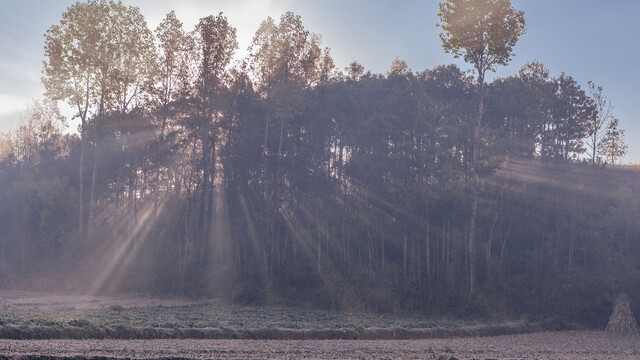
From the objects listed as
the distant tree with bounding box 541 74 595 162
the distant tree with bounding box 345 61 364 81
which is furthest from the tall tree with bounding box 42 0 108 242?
the distant tree with bounding box 541 74 595 162

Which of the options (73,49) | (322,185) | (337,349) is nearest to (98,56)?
(73,49)

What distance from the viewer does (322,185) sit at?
46.8 metres

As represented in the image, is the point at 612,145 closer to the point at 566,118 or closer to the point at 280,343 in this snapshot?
the point at 566,118

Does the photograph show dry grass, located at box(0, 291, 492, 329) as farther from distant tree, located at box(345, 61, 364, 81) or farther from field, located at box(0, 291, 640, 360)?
distant tree, located at box(345, 61, 364, 81)

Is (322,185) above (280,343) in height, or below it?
above

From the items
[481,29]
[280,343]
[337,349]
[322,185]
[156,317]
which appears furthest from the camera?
[322,185]

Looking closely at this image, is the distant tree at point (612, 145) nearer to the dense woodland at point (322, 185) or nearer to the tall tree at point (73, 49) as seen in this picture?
the dense woodland at point (322, 185)

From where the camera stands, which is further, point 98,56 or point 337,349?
point 98,56

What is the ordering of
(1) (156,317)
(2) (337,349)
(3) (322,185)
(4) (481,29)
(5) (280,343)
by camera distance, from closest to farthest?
(2) (337,349)
(5) (280,343)
(1) (156,317)
(4) (481,29)
(3) (322,185)

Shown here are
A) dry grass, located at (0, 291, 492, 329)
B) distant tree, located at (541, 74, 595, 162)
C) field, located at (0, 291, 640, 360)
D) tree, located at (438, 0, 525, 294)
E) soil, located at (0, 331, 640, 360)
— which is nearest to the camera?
soil, located at (0, 331, 640, 360)

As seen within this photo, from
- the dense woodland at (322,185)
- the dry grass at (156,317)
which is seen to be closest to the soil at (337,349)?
the dry grass at (156,317)

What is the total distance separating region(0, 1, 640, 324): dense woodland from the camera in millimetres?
38031

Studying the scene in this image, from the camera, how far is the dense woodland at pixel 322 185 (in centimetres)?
3803

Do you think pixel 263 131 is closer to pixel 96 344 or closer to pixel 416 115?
pixel 416 115
